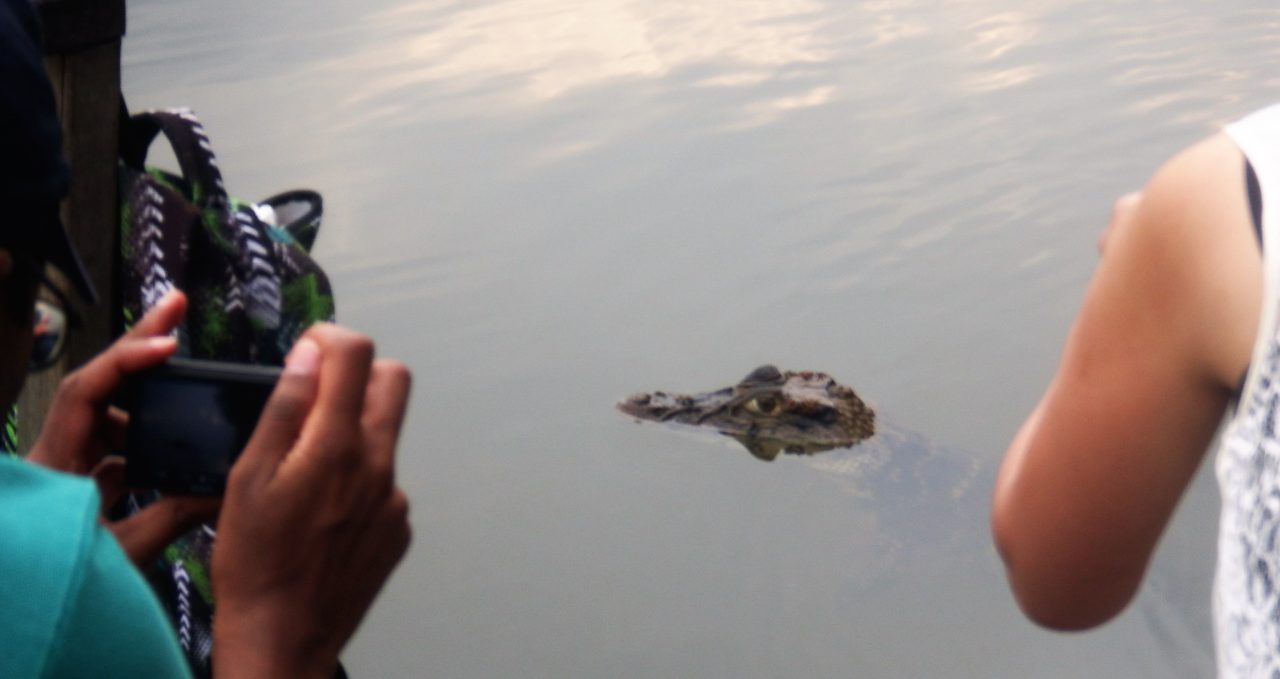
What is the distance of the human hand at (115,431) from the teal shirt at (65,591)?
0.37m

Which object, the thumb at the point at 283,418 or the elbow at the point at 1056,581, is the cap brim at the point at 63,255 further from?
the elbow at the point at 1056,581

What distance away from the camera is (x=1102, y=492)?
3.51 feet

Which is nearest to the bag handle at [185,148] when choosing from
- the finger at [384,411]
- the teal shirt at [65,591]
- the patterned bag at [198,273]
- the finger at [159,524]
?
the patterned bag at [198,273]

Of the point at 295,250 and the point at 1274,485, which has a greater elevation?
the point at 1274,485

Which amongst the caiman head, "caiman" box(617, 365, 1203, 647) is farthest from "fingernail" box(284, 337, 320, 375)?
the caiman head

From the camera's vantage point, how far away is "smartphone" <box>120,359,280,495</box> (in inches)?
43.0

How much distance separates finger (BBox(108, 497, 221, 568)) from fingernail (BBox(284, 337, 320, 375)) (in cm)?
19

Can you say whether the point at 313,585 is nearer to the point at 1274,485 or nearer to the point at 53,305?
the point at 53,305

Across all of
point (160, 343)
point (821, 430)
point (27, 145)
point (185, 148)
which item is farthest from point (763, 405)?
point (27, 145)

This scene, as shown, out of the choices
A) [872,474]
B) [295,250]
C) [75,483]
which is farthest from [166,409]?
[872,474]

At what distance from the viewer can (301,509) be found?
98 cm

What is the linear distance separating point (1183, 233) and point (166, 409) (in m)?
0.79

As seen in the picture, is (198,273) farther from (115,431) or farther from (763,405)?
(763,405)

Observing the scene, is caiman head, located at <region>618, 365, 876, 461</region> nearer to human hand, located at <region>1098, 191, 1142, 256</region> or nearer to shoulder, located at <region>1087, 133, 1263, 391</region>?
human hand, located at <region>1098, 191, 1142, 256</region>
